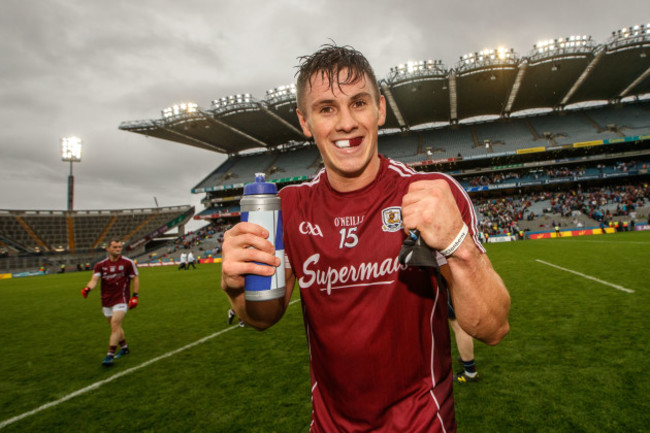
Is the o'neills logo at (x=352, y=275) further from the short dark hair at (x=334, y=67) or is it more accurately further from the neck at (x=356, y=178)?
the short dark hair at (x=334, y=67)

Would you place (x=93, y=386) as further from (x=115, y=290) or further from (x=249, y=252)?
(x=249, y=252)

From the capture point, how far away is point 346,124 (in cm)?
159

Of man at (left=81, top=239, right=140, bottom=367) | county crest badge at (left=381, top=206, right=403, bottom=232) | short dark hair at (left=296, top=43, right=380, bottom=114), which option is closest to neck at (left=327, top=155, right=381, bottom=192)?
county crest badge at (left=381, top=206, right=403, bottom=232)

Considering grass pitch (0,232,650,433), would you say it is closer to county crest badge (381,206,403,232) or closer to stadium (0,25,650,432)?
stadium (0,25,650,432)

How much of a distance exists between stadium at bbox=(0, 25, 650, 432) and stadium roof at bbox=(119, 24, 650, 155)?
21 cm

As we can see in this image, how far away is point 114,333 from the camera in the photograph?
6.47 meters

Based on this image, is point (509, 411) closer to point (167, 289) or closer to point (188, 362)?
point (188, 362)

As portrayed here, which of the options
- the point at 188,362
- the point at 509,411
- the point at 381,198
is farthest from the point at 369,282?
the point at 188,362

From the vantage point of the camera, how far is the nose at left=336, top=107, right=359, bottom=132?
159 centimetres

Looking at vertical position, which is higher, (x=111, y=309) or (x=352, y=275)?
(x=352, y=275)

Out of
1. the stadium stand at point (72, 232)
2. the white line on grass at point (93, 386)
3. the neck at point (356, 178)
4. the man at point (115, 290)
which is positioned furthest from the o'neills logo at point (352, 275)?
the stadium stand at point (72, 232)

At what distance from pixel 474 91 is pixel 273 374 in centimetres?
3994

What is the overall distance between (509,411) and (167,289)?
607 inches

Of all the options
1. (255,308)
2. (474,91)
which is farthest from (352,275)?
(474,91)
